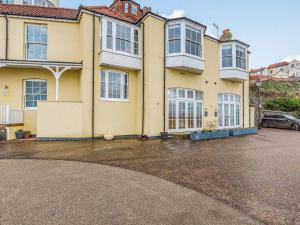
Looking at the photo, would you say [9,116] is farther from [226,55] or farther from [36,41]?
[226,55]

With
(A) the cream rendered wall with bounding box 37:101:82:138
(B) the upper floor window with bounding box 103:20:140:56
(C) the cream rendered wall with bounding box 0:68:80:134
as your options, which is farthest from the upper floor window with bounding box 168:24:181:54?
(A) the cream rendered wall with bounding box 37:101:82:138

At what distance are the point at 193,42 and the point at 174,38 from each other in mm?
1508

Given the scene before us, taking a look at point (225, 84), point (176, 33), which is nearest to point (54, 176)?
point (176, 33)

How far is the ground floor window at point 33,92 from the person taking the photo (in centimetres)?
1300

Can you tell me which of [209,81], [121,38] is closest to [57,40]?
[121,38]

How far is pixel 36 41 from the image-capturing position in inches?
519

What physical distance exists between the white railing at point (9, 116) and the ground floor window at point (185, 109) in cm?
973

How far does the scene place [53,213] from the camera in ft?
11.2

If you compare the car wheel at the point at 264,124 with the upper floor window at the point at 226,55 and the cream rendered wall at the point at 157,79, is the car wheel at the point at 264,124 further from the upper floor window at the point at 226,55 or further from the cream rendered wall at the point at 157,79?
the cream rendered wall at the point at 157,79

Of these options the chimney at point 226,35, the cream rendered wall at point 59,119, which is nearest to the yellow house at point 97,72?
the cream rendered wall at point 59,119

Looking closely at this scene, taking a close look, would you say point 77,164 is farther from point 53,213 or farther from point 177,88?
point 177,88

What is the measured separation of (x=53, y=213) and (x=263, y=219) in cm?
357

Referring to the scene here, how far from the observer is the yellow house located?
1193 cm

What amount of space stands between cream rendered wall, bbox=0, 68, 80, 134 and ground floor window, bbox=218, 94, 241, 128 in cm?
1175
